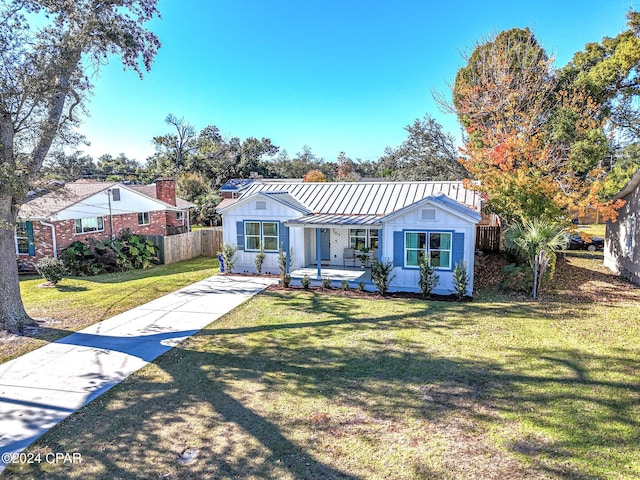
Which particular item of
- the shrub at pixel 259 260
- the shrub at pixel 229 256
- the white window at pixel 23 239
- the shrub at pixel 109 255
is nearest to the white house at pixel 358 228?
the shrub at pixel 229 256

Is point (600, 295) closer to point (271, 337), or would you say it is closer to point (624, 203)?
point (624, 203)

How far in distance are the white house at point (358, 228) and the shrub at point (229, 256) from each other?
8.1 inches

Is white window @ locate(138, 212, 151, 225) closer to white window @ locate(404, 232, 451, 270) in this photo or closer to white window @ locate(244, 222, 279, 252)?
white window @ locate(244, 222, 279, 252)

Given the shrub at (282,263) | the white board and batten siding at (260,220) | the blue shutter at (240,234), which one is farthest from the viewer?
the blue shutter at (240,234)

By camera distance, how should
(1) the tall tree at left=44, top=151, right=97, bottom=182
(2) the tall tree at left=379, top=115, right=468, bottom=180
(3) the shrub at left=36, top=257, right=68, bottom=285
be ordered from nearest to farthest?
(1) the tall tree at left=44, top=151, right=97, bottom=182 < (3) the shrub at left=36, top=257, right=68, bottom=285 < (2) the tall tree at left=379, top=115, right=468, bottom=180

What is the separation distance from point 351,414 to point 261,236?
11.2m

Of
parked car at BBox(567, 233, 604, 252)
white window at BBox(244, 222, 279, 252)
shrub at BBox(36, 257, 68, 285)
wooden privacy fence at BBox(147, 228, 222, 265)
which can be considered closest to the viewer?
shrub at BBox(36, 257, 68, 285)

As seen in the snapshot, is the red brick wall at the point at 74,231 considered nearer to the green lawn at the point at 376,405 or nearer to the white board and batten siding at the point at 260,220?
the white board and batten siding at the point at 260,220

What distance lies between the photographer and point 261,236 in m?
16.6

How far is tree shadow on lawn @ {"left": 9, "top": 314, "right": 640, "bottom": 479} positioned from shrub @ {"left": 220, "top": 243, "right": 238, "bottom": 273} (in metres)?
8.11

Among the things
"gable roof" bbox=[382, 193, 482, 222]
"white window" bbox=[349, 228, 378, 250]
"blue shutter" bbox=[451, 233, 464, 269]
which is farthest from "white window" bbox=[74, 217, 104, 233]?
"blue shutter" bbox=[451, 233, 464, 269]

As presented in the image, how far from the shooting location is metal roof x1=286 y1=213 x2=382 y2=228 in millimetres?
14544

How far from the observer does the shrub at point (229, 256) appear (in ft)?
55.0

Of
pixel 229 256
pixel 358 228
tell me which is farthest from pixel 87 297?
pixel 358 228
